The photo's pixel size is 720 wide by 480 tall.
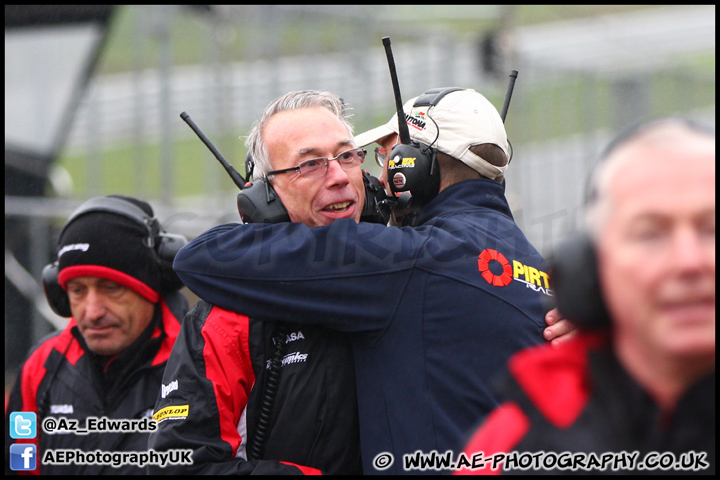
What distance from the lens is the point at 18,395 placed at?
3465 mm

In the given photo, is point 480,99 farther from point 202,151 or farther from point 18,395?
point 202,151

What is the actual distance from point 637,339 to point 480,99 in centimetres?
182

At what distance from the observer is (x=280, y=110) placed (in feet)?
8.82

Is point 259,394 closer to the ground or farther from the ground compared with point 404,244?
closer to the ground

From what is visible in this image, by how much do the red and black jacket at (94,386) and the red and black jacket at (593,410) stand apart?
7.57ft

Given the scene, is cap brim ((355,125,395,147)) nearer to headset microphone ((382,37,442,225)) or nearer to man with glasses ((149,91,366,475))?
headset microphone ((382,37,442,225))

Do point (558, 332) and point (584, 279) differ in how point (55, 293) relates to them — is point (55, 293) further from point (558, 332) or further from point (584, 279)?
point (584, 279)

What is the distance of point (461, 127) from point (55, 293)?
76.2 inches

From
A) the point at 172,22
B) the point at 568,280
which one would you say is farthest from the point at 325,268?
the point at 172,22

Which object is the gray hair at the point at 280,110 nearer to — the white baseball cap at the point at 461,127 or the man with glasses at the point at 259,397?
the white baseball cap at the point at 461,127

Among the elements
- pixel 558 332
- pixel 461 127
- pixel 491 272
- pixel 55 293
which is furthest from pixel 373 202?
pixel 55 293

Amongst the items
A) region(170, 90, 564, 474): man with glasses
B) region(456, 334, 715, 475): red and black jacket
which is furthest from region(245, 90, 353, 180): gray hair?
region(456, 334, 715, 475): red and black jacket

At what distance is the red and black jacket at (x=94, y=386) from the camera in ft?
10.6

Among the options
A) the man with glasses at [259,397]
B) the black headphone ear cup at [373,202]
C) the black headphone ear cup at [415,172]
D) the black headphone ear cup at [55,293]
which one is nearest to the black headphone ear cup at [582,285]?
the man with glasses at [259,397]
